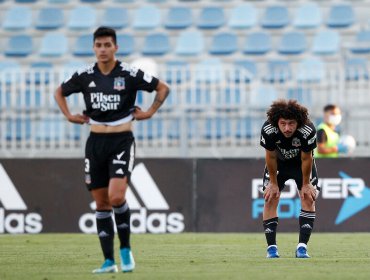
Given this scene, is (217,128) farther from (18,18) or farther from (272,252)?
(18,18)

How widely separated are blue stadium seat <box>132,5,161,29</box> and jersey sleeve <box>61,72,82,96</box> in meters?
17.2

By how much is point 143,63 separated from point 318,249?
10881 mm

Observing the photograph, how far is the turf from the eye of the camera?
27.3 ft

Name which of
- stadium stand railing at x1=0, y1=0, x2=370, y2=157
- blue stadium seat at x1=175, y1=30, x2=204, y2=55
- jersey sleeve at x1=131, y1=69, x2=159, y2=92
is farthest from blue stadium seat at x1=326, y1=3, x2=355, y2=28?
jersey sleeve at x1=131, y1=69, x2=159, y2=92

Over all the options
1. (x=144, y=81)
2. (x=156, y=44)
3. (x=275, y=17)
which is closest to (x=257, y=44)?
(x=275, y=17)

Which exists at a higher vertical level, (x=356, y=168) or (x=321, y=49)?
(x=321, y=49)

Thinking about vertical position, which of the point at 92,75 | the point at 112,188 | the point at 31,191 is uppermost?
the point at 92,75

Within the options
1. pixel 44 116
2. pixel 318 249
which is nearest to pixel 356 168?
pixel 318 249

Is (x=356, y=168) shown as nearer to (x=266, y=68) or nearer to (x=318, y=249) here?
(x=318, y=249)

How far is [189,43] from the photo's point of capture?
25375 mm

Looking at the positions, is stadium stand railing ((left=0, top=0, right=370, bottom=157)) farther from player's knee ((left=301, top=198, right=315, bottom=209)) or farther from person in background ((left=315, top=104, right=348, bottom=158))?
player's knee ((left=301, top=198, right=315, bottom=209))

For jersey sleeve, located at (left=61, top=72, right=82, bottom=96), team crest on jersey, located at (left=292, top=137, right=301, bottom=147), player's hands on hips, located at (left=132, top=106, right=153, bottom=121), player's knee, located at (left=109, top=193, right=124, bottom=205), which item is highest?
jersey sleeve, located at (left=61, top=72, right=82, bottom=96)

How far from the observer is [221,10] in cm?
2617

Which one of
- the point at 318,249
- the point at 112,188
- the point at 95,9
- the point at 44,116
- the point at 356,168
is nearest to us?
the point at 112,188
